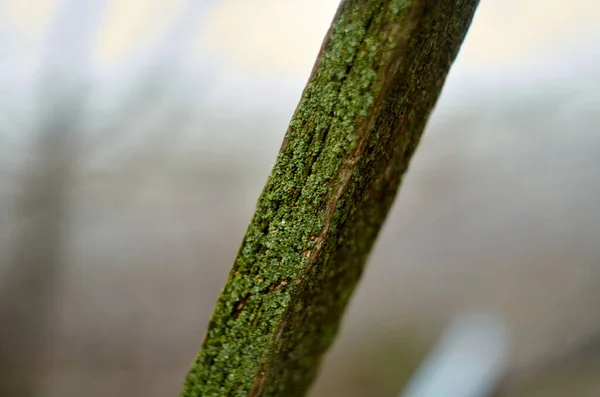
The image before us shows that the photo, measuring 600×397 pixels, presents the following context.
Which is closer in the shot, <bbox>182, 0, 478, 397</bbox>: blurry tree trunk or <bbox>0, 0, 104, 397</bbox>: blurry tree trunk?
<bbox>182, 0, 478, 397</bbox>: blurry tree trunk

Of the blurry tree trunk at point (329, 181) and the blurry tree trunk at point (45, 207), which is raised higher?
the blurry tree trunk at point (45, 207)

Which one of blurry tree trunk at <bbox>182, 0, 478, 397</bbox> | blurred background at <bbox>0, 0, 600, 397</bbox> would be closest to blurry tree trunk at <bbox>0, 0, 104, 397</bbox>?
blurred background at <bbox>0, 0, 600, 397</bbox>

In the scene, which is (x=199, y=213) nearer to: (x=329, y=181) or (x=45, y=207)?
(x=45, y=207)


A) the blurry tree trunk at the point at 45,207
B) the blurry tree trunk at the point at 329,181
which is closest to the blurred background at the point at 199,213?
the blurry tree trunk at the point at 45,207

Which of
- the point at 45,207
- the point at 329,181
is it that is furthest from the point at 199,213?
the point at 329,181

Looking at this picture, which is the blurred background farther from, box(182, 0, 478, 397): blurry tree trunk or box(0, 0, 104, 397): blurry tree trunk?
box(182, 0, 478, 397): blurry tree trunk

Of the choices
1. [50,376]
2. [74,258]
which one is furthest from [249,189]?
[50,376]

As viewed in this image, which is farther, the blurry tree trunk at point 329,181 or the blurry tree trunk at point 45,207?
the blurry tree trunk at point 45,207

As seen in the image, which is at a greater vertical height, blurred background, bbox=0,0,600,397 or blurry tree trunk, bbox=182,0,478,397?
blurred background, bbox=0,0,600,397

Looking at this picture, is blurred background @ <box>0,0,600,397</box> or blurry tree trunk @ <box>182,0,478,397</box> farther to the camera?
blurred background @ <box>0,0,600,397</box>

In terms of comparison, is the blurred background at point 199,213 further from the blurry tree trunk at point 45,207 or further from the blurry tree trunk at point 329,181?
the blurry tree trunk at point 329,181
